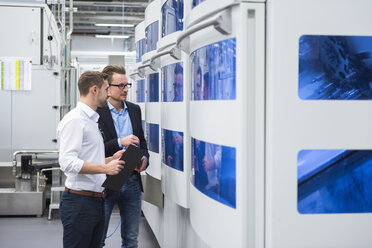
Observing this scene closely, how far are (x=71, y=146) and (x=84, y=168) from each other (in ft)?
0.42

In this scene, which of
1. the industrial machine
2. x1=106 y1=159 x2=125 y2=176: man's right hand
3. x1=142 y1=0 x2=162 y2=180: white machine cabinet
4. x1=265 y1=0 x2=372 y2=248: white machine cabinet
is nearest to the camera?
x1=265 y1=0 x2=372 y2=248: white machine cabinet

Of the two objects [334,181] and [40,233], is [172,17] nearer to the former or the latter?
[334,181]

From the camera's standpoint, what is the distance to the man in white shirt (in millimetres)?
2379

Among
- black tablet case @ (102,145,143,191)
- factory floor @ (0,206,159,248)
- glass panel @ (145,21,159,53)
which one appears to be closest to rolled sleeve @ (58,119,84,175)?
black tablet case @ (102,145,143,191)

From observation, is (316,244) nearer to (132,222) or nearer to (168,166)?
(168,166)

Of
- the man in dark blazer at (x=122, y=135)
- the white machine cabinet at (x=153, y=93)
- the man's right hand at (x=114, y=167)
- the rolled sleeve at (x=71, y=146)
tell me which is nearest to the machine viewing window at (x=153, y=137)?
the white machine cabinet at (x=153, y=93)

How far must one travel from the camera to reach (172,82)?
2676 millimetres

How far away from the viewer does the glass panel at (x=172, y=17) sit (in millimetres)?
2479

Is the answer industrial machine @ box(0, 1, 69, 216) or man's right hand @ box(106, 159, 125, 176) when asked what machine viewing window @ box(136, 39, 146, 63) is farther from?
man's right hand @ box(106, 159, 125, 176)

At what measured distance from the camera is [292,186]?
152cm

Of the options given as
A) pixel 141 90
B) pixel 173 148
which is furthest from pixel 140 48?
pixel 173 148

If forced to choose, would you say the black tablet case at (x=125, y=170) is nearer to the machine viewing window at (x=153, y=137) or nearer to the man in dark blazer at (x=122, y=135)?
the man in dark blazer at (x=122, y=135)

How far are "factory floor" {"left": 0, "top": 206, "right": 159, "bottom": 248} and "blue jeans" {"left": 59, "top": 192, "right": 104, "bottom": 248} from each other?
1.95 metres

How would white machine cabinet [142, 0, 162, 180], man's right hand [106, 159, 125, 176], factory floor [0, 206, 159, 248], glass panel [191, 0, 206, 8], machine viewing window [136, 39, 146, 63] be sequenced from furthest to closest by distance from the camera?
factory floor [0, 206, 159, 248] → machine viewing window [136, 39, 146, 63] → white machine cabinet [142, 0, 162, 180] → man's right hand [106, 159, 125, 176] → glass panel [191, 0, 206, 8]
